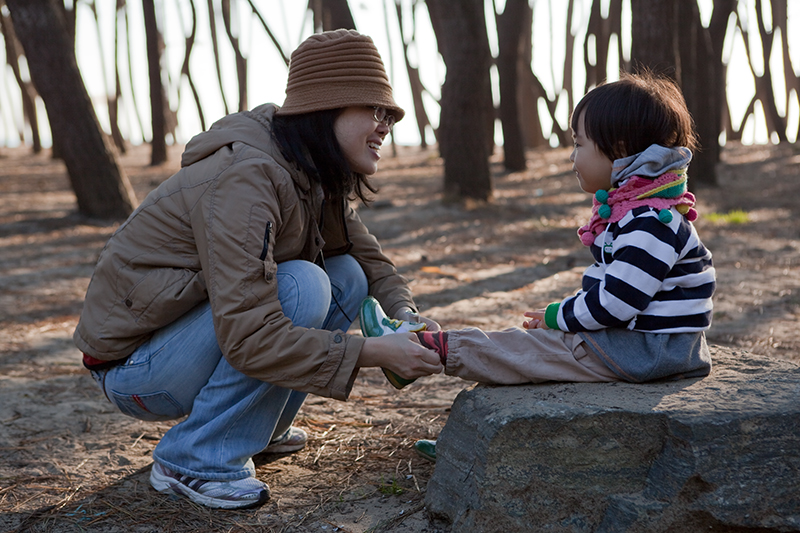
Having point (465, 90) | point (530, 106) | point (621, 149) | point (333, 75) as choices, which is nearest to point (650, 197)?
point (621, 149)

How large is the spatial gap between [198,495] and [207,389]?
1.12ft

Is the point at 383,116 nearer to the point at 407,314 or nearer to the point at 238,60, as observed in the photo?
the point at 407,314

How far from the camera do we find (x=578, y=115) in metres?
2.23

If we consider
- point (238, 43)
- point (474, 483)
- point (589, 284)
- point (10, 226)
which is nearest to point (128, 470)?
point (474, 483)

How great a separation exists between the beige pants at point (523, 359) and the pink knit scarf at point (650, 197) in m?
0.41

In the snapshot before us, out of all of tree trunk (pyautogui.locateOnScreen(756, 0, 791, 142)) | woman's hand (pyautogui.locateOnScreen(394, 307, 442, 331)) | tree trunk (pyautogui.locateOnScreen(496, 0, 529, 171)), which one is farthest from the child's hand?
tree trunk (pyautogui.locateOnScreen(756, 0, 791, 142))

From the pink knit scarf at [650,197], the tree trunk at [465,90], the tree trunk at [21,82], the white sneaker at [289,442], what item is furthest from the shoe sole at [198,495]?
the tree trunk at [21,82]

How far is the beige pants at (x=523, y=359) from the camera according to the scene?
217cm

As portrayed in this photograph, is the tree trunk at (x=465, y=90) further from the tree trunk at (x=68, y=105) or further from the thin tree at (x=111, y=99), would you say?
the thin tree at (x=111, y=99)

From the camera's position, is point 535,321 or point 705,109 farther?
point 705,109

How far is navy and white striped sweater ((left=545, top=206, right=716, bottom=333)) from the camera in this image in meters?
2.00

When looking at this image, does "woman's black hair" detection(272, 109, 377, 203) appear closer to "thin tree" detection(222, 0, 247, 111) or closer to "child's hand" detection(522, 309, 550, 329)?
"child's hand" detection(522, 309, 550, 329)

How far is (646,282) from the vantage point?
2.00m

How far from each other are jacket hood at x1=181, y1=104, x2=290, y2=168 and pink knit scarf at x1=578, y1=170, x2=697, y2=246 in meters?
1.00
